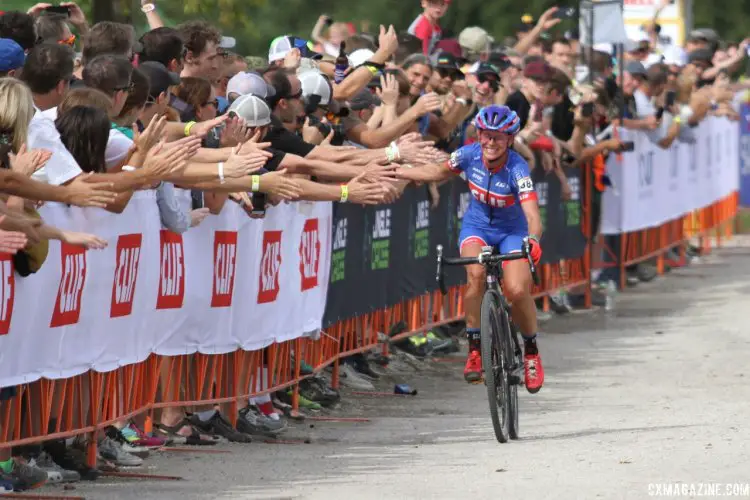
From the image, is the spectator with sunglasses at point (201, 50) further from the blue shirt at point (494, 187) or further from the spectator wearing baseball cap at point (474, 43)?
the spectator wearing baseball cap at point (474, 43)

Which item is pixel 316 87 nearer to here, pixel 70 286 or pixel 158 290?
pixel 158 290

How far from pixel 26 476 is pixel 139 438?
169cm

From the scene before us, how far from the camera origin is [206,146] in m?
12.1

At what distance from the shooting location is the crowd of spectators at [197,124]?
9.66m

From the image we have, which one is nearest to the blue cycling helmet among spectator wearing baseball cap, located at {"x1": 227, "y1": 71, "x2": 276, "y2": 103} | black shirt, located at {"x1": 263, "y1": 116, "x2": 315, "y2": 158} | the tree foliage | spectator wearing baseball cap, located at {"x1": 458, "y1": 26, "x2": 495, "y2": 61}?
black shirt, located at {"x1": 263, "y1": 116, "x2": 315, "y2": 158}

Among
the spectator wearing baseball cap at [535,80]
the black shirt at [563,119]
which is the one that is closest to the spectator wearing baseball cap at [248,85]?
the spectator wearing baseball cap at [535,80]

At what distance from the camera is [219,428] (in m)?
12.2

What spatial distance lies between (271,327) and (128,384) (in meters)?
1.92

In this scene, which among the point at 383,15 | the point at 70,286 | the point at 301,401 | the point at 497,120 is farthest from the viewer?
the point at 383,15

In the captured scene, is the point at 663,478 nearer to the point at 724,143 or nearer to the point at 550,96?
the point at 550,96

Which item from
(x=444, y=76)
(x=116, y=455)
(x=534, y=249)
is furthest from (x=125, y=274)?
(x=444, y=76)

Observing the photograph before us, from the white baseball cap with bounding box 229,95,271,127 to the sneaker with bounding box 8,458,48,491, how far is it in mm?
2818

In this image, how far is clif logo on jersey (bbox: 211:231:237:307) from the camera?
39.3 feet

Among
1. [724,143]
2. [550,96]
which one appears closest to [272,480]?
[550,96]
